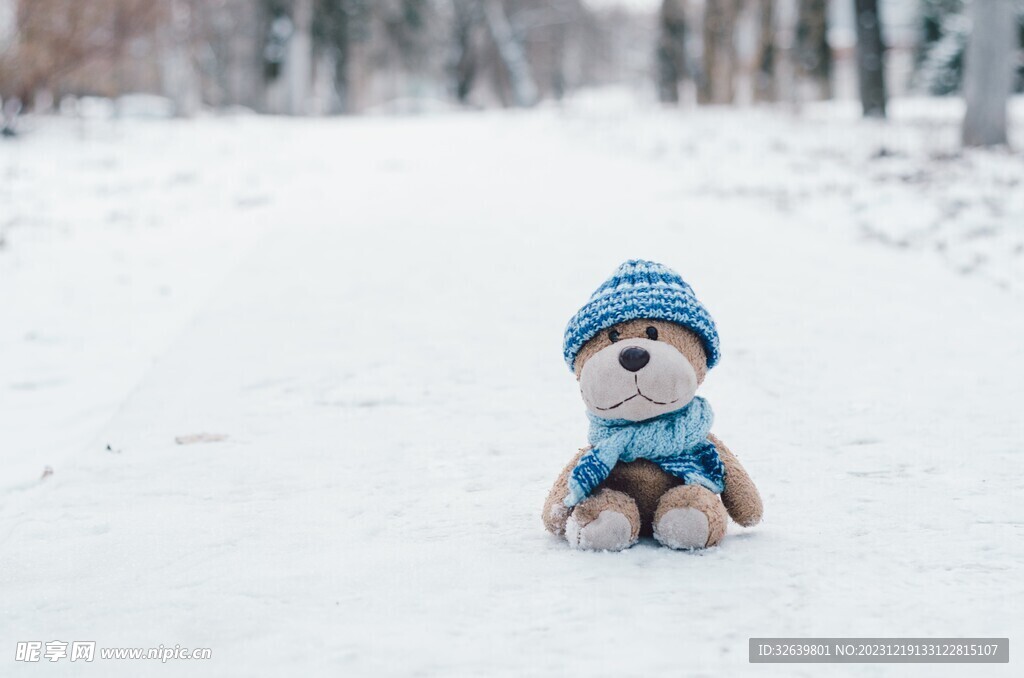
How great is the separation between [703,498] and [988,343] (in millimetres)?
3293

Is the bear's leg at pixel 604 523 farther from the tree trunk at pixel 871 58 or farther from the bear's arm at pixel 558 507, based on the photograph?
the tree trunk at pixel 871 58

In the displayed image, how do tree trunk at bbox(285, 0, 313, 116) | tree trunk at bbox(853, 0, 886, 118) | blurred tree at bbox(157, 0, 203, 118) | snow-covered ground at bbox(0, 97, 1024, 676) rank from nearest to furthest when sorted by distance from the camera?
snow-covered ground at bbox(0, 97, 1024, 676) → tree trunk at bbox(853, 0, 886, 118) → blurred tree at bbox(157, 0, 203, 118) → tree trunk at bbox(285, 0, 313, 116)

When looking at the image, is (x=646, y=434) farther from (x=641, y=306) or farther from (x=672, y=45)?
(x=672, y=45)

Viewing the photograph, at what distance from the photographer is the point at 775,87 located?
32594 millimetres

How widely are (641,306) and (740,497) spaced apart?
59 centimetres

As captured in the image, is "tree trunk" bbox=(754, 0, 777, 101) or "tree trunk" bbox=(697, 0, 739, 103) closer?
"tree trunk" bbox=(754, 0, 777, 101)

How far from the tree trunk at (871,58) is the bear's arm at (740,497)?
18.5m

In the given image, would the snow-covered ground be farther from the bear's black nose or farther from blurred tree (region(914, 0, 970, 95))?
blurred tree (region(914, 0, 970, 95))

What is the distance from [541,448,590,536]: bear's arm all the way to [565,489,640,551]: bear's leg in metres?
0.04

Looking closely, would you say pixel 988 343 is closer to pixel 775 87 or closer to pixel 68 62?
pixel 68 62

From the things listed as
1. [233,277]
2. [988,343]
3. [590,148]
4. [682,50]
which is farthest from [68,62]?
[682,50]

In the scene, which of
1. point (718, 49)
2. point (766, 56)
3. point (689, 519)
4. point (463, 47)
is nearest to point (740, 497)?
point (689, 519)

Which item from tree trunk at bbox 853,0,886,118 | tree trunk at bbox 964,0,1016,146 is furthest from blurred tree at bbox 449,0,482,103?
tree trunk at bbox 964,0,1016,146

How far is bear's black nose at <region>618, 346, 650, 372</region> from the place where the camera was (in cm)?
280
